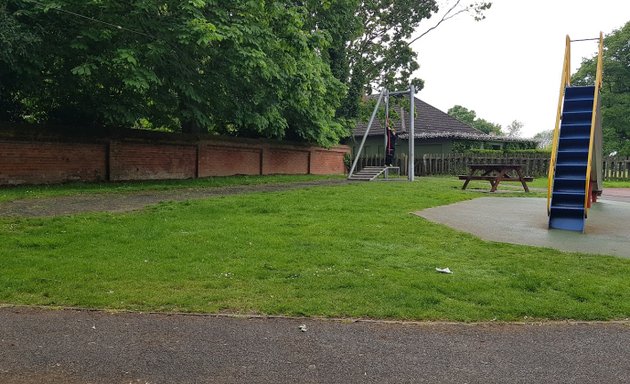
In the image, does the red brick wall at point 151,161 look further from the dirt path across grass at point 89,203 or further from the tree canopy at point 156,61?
the dirt path across grass at point 89,203

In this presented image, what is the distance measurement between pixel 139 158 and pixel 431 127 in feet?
85.1

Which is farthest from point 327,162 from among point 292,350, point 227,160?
point 292,350

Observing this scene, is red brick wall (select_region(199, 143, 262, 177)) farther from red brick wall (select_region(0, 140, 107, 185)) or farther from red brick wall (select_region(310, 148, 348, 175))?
red brick wall (select_region(310, 148, 348, 175))

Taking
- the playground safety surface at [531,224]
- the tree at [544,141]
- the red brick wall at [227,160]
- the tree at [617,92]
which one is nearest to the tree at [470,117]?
the tree at [544,141]

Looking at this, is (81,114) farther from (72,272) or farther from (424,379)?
(424,379)

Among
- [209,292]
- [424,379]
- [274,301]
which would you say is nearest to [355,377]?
[424,379]

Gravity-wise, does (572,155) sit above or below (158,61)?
below

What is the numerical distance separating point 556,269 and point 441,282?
1.59m

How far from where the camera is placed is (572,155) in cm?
980

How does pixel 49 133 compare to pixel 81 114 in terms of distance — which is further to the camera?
pixel 81 114

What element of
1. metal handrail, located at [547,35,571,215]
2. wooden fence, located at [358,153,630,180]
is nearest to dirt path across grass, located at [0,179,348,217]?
metal handrail, located at [547,35,571,215]

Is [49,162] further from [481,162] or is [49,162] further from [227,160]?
[481,162]

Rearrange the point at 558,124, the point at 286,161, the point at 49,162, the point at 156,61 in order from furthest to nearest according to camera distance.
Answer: the point at 286,161 < the point at 49,162 < the point at 156,61 < the point at 558,124

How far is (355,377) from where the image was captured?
3.18 metres
